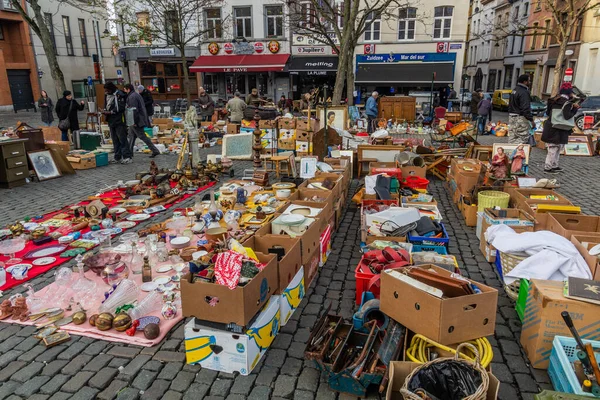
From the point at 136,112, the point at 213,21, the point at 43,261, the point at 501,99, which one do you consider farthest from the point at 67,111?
the point at 501,99

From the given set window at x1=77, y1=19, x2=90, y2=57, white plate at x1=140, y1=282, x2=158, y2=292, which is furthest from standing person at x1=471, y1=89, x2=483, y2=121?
window at x1=77, y1=19, x2=90, y2=57

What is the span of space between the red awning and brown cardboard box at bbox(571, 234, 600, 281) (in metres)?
24.9

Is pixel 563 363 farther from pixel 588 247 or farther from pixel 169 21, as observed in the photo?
pixel 169 21

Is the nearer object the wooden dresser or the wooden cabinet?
the wooden dresser

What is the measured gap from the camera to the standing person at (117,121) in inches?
442

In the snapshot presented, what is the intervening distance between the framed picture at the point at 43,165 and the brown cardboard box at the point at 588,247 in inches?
412

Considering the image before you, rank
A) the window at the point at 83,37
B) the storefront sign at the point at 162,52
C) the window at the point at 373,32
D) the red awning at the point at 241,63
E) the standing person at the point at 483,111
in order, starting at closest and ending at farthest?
the standing person at the point at 483,111
the window at the point at 373,32
the red awning at the point at 241,63
the storefront sign at the point at 162,52
the window at the point at 83,37

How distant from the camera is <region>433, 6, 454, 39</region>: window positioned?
26.1m

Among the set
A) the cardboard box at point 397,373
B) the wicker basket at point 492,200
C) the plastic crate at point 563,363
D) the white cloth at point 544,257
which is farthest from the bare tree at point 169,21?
the plastic crate at point 563,363

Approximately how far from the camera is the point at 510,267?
4688 millimetres

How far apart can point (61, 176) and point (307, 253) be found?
27.3ft

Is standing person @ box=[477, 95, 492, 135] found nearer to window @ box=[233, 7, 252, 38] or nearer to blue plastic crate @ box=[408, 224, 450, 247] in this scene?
blue plastic crate @ box=[408, 224, 450, 247]

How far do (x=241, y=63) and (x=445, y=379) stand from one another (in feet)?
90.6

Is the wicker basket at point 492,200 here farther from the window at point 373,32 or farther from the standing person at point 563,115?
the window at point 373,32
